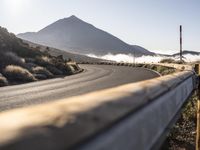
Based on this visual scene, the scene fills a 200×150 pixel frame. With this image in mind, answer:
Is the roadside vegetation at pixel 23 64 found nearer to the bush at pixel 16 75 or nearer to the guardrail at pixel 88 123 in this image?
the bush at pixel 16 75

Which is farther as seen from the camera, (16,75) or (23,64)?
(23,64)

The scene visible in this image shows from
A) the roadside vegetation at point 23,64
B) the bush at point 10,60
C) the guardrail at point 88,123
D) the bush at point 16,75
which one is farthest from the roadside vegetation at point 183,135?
the bush at point 10,60

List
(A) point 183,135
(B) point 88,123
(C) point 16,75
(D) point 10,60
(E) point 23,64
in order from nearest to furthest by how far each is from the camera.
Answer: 1. (B) point 88,123
2. (A) point 183,135
3. (C) point 16,75
4. (E) point 23,64
5. (D) point 10,60

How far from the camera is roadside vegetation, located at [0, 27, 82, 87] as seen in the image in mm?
31297

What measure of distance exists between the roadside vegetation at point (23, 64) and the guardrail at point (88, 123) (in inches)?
1096

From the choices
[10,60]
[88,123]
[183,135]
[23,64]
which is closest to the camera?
[88,123]

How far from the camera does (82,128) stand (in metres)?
1.27

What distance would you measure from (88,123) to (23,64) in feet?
130

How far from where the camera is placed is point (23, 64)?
4019 centimetres

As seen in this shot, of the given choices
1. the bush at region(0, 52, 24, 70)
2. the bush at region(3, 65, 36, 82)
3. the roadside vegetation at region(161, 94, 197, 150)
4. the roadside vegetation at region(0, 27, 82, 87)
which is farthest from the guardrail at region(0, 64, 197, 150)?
the bush at region(0, 52, 24, 70)

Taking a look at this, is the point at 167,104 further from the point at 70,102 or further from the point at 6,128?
the point at 6,128

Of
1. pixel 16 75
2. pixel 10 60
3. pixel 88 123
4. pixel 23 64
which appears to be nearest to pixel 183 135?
pixel 88 123

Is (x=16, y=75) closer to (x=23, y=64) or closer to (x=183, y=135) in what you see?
(x=23, y=64)

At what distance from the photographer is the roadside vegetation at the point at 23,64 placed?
31297 mm
